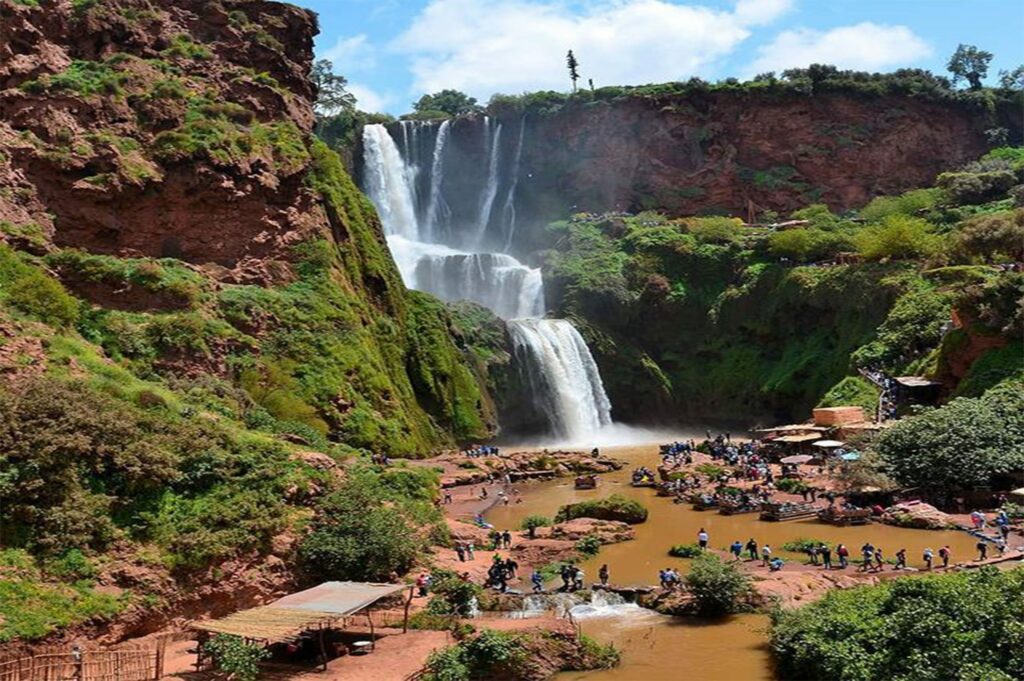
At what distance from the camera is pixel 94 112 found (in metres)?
40.3

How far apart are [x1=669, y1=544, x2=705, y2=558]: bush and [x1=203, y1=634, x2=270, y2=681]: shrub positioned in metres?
14.7

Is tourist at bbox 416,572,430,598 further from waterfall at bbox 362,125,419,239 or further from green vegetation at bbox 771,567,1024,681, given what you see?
waterfall at bbox 362,125,419,239

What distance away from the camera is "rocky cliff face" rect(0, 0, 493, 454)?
36.8 m

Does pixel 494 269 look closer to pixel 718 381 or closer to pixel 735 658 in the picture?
pixel 718 381

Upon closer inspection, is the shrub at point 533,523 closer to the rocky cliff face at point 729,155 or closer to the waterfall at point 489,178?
the rocky cliff face at point 729,155

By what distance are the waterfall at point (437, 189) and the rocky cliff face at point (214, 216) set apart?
34.1 m

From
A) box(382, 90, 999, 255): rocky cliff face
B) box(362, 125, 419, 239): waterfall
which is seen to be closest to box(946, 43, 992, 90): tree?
box(382, 90, 999, 255): rocky cliff face

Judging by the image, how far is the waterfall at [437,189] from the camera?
284 feet

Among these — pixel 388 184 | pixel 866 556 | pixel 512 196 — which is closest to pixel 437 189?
Result: pixel 388 184

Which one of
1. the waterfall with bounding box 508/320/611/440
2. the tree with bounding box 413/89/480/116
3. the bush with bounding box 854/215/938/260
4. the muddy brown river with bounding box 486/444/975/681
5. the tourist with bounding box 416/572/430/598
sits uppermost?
the tree with bounding box 413/89/480/116

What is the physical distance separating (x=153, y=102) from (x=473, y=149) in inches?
2012

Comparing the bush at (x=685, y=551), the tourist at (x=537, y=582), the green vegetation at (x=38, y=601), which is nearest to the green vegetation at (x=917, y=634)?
the tourist at (x=537, y=582)

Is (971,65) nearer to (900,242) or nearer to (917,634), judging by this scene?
(900,242)

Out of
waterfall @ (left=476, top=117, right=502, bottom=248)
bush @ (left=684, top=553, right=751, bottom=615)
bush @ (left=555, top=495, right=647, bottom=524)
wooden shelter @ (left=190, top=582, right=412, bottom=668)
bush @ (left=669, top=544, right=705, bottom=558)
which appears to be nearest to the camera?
wooden shelter @ (left=190, top=582, right=412, bottom=668)
